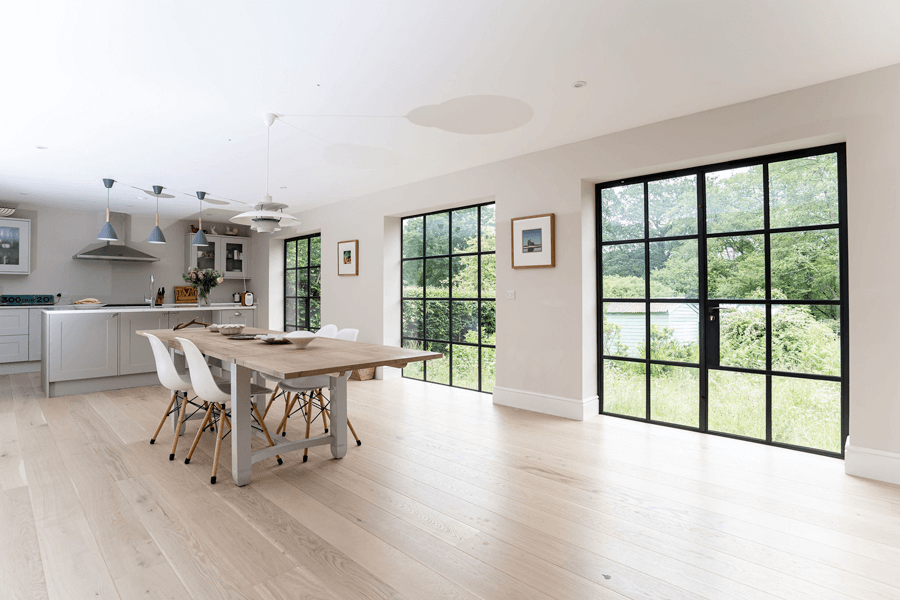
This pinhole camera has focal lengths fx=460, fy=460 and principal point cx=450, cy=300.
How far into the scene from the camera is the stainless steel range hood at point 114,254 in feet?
21.7

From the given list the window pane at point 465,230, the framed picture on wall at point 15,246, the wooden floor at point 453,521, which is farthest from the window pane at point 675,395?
the framed picture on wall at point 15,246

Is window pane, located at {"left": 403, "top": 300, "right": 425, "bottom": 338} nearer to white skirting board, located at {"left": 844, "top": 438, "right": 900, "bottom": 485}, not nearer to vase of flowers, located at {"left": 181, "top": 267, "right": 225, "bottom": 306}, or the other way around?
vase of flowers, located at {"left": 181, "top": 267, "right": 225, "bottom": 306}

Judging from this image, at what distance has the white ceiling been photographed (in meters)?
2.11

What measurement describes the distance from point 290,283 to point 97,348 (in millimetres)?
3060

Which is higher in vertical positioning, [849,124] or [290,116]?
[290,116]

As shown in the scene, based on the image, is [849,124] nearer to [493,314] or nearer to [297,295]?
[493,314]

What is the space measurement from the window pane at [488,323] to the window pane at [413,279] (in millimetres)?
980

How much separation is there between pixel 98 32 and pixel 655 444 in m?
4.06

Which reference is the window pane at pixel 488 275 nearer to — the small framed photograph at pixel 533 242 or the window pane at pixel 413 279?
the small framed photograph at pixel 533 242

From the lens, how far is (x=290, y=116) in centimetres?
328

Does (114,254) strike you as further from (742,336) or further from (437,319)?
(742,336)

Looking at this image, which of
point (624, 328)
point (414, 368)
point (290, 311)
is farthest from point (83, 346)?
point (624, 328)

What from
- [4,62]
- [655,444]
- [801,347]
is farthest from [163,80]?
[801,347]

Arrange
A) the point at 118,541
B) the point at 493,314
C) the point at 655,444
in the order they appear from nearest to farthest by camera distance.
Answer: the point at 118,541, the point at 655,444, the point at 493,314
